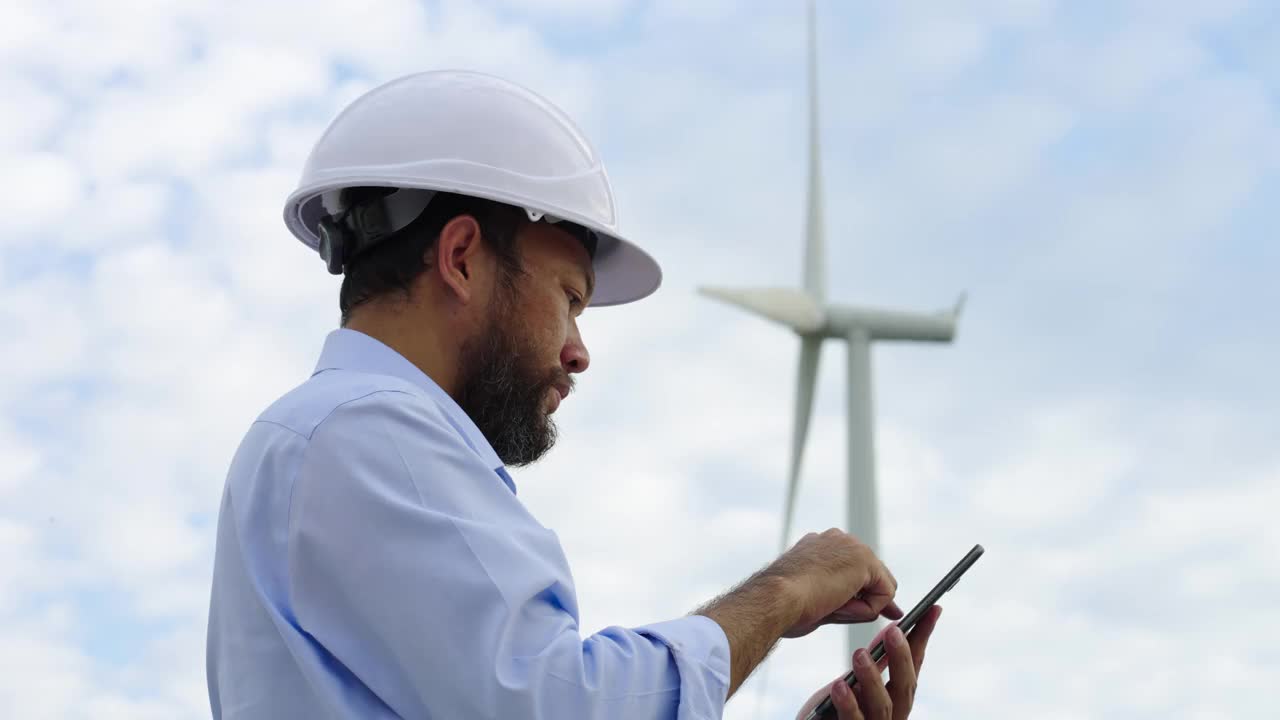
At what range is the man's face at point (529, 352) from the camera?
5.18 meters

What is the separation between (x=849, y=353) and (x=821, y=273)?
233cm

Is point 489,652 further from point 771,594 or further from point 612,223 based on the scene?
point 612,223

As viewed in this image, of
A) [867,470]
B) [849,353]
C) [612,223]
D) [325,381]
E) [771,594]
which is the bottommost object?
[771,594]

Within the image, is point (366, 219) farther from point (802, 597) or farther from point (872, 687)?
point (872, 687)

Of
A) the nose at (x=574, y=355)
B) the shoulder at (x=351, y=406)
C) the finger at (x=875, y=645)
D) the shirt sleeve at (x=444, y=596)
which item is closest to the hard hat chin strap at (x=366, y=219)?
the nose at (x=574, y=355)

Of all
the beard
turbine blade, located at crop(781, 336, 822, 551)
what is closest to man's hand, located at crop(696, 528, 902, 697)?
the beard

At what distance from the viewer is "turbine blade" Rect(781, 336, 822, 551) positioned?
122ft

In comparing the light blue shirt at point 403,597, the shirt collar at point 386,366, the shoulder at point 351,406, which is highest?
the shirt collar at point 386,366

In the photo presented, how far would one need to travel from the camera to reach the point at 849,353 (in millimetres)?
41969

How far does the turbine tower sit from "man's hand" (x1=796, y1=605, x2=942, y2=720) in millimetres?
32881

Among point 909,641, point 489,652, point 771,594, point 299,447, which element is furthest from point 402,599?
point 909,641

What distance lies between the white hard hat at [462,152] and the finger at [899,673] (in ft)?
6.07

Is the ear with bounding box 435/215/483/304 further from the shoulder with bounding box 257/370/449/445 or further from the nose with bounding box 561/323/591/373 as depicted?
the shoulder with bounding box 257/370/449/445

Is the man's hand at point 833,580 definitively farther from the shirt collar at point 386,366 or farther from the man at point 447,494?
the shirt collar at point 386,366
